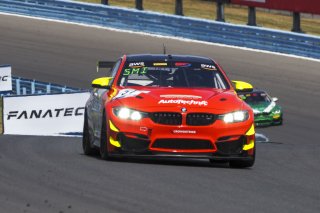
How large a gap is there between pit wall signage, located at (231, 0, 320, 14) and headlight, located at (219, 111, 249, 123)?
22.3 metres

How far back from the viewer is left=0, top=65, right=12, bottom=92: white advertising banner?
25.5m

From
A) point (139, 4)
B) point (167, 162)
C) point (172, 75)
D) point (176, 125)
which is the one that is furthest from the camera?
point (139, 4)

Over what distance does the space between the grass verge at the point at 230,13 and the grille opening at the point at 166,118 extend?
2653 centimetres

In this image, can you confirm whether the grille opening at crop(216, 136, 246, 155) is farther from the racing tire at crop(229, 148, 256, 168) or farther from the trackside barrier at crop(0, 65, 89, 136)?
the trackside barrier at crop(0, 65, 89, 136)

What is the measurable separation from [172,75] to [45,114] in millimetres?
6614

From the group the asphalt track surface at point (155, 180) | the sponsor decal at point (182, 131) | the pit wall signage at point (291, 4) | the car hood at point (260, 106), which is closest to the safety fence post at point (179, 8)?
the pit wall signage at point (291, 4)

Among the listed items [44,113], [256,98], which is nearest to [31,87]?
[256,98]

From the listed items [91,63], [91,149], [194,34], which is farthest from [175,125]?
[194,34]

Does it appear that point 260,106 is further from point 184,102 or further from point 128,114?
point 128,114

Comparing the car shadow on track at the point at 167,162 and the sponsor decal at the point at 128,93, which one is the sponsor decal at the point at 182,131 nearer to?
the car shadow on track at the point at 167,162

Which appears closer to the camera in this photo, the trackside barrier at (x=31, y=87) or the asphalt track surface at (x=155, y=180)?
the asphalt track surface at (x=155, y=180)

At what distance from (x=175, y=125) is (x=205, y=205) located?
3366 mm

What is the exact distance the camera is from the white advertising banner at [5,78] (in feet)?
83.8

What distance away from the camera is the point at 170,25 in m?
36.8
